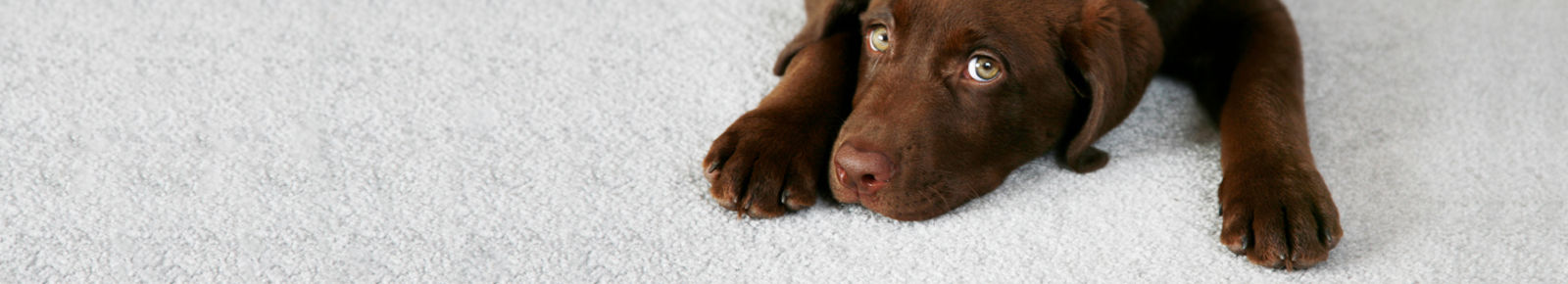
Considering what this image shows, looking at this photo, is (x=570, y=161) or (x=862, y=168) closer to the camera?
(x=862, y=168)

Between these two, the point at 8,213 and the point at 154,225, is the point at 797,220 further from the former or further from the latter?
the point at 8,213

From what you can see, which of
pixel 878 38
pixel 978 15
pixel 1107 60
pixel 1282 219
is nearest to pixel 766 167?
pixel 878 38

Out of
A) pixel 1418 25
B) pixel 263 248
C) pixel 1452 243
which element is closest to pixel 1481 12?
pixel 1418 25

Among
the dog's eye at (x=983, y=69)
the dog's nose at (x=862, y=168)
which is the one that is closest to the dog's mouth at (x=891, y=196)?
the dog's nose at (x=862, y=168)

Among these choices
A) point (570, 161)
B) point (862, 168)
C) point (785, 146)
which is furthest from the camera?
point (570, 161)

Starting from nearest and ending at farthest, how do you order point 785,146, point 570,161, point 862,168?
point 862,168, point 785,146, point 570,161

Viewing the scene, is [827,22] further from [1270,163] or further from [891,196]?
[1270,163]
